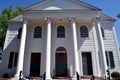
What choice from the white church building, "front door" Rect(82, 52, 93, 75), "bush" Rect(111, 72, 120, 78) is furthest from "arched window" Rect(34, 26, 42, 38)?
"bush" Rect(111, 72, 120, 78)

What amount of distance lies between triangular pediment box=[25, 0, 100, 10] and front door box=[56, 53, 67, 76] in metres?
6.30

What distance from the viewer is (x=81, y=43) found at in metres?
18.7

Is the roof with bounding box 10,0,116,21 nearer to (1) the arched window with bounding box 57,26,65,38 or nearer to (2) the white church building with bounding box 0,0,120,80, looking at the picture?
(2) the white church building with bounding box 0,0,120,80

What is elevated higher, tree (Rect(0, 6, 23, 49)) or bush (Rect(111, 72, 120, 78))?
tree (Rect(0, 6, 23, 49))

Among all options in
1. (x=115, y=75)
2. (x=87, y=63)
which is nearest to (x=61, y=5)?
(x=87, y=63)

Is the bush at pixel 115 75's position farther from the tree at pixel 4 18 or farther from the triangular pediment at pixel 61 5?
the tree at pixel 4 18

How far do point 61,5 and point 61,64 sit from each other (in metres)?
7.89

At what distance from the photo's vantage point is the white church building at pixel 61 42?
1772 centimetres

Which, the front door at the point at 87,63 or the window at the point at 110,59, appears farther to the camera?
the window at the point at 110,59

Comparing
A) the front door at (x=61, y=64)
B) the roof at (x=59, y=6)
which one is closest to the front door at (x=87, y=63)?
the front door at (x=61, y=64)

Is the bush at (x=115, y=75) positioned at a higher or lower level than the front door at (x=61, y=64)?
lower

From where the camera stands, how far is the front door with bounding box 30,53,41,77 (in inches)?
713

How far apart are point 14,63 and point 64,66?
6.66 m

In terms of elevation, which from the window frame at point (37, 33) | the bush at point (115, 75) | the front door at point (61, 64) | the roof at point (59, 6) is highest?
the roof at point (59, 6)
